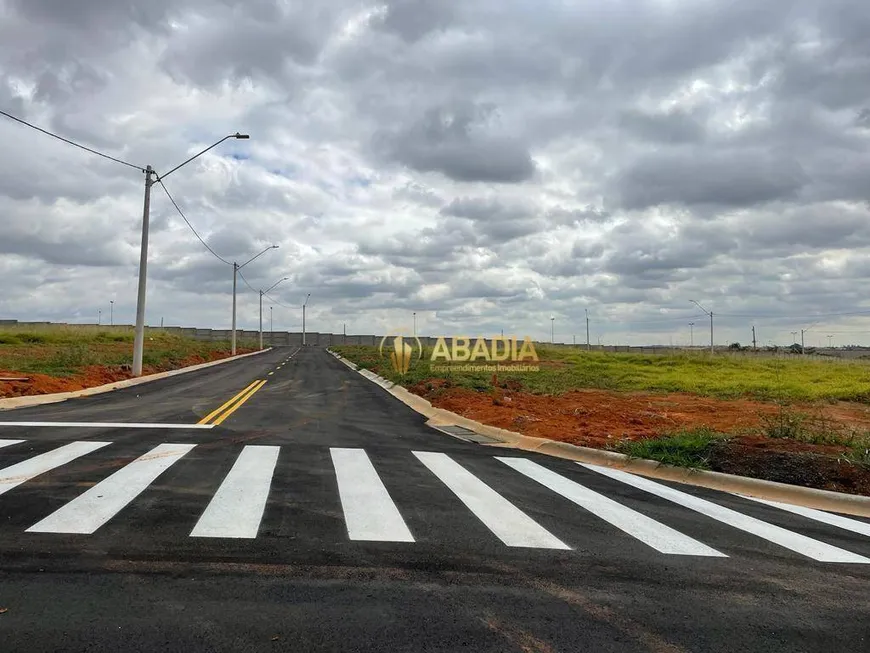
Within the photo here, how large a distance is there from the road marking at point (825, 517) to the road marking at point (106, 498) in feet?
25.1

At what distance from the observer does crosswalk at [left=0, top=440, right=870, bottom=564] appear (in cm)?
591

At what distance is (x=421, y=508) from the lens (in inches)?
272

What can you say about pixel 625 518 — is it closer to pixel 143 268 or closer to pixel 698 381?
pixel 143 268

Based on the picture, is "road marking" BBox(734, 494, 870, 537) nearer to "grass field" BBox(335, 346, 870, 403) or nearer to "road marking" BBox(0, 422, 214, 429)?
"road marking" BBox(0, 422, 214, 429)

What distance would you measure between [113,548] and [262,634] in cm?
211

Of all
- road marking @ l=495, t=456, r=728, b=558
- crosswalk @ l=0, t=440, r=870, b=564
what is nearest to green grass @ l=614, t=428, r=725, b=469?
crosswalk @ l=0, t=440, r=870, b=564

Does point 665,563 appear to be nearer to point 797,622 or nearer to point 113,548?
point 797,622

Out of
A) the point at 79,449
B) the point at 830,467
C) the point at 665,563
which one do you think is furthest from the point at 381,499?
the point at 830,467

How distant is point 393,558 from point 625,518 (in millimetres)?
2952

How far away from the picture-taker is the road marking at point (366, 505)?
5.86 m

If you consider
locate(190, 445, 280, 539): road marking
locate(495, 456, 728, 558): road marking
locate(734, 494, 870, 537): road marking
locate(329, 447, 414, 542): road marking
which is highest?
locate(190, 445, 280, 539): road marking

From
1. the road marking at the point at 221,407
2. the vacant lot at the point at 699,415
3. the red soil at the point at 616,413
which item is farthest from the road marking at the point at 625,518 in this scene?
the road marking at the point at 221,407

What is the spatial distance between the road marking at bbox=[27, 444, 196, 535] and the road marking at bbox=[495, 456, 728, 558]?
493 centimetres

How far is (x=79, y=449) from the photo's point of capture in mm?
9594
